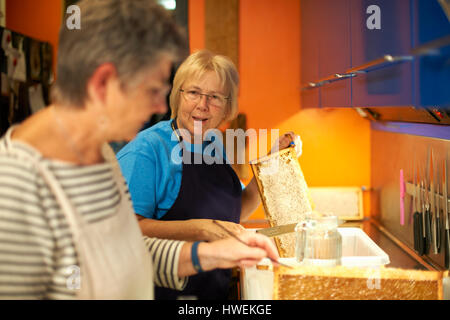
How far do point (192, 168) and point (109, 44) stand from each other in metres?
0.71

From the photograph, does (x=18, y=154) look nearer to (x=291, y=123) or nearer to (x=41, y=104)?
(x=41, y=104)

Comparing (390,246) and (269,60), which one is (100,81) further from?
(269,60)

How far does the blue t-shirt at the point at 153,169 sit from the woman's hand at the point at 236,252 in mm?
353

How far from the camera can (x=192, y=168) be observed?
50.9 inches

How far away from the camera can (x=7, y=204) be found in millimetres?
560

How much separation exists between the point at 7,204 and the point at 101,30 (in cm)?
27

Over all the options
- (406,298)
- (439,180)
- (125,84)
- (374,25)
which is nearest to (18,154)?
(125,84)

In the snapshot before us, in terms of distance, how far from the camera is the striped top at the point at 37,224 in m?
0.57

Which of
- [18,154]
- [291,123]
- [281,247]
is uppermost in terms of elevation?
[291,123]

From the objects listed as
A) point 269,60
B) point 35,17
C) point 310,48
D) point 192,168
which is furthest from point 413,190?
point 35,17

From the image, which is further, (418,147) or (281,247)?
(418,147)

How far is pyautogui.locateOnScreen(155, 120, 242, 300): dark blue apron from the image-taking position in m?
1.20

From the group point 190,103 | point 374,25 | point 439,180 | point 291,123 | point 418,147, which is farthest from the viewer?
point 291,123

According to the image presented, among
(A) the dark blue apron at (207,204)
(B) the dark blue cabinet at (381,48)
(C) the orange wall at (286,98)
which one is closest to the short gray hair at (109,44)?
(B) the dark blue cabinet at (381,48)
